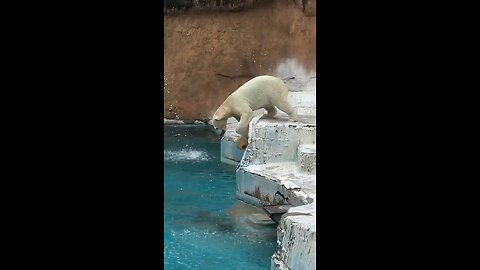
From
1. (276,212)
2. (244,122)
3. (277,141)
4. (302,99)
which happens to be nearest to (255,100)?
(244,122)

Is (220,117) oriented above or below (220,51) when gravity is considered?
below

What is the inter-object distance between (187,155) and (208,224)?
453 centimetres

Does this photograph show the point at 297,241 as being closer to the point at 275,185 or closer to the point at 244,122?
the point at 275,185

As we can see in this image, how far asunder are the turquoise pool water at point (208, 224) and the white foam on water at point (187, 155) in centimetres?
2

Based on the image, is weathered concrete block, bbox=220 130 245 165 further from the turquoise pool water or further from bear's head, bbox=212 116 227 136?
bear's head, bbox=212 116 227 136

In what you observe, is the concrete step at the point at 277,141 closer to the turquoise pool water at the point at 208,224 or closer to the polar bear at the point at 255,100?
the turquoise pool water at the point at 208,224

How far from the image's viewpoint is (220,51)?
13641 mm

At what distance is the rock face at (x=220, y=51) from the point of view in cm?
1290

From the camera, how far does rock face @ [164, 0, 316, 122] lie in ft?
42.3

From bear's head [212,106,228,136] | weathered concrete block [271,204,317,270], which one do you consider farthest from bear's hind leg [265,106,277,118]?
weathered concrete block [271,204,317,270]

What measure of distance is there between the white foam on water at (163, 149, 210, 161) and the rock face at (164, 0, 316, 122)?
2949mm
